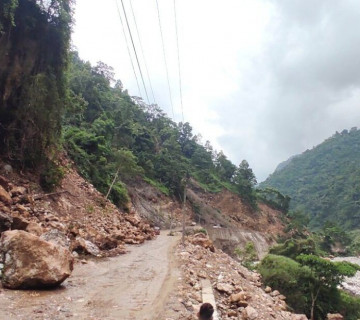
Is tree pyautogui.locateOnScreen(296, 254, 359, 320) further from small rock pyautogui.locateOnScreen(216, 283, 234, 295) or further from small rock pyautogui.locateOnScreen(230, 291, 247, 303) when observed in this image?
small rock pyautogui.locateOnScreen(230, 291, 247, 303)

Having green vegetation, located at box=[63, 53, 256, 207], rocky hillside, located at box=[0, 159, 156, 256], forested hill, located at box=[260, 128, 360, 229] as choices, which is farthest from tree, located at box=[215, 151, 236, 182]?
rocky hillside, located at box=[0, 159, 156, 256]

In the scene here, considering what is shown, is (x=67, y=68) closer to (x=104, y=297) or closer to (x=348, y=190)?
(x=104, y=297)

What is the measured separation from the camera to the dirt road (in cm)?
734

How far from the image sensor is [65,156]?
29875 mm

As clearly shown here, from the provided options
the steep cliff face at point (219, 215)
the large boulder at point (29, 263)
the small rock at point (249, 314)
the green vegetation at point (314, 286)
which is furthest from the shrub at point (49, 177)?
the steep cliff face at point (219, 215)

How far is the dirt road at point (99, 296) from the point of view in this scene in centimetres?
734

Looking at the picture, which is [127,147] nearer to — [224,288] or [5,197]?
[5,197]

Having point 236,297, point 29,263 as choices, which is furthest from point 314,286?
point 29,263

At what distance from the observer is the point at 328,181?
13038 centimetres

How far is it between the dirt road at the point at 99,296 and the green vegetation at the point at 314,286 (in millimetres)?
13763

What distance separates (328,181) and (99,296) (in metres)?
136

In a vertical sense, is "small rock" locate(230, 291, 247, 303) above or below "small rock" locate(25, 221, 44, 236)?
below

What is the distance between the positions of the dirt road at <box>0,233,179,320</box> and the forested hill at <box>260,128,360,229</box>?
9961cm

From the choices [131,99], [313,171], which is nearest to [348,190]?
[313,171]
